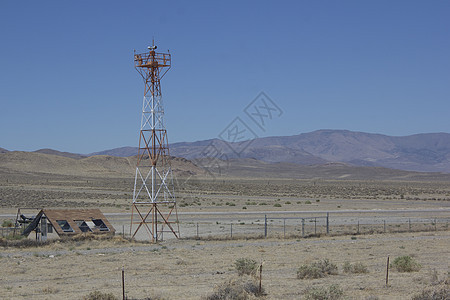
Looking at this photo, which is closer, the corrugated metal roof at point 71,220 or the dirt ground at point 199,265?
the dirt ground at point 199,265

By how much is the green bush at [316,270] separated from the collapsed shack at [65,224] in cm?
1430

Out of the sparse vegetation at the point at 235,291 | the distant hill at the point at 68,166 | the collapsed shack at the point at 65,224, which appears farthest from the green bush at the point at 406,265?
the distant hill at the point at 68,166

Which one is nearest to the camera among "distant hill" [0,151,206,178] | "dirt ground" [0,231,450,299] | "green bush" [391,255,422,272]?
"dirt ground" [0,231,450,299]

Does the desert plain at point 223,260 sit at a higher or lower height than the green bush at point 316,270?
lower

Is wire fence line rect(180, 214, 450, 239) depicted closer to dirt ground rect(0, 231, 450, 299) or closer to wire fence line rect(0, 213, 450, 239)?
wire fence line rect(0, 213, 450, 239)

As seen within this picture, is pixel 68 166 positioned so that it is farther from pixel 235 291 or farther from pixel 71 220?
pixel 235 291

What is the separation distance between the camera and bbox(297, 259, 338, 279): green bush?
757 inches

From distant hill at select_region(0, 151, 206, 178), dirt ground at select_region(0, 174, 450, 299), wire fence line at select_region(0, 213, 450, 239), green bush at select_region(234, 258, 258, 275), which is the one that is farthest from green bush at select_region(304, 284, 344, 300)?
distant hill at select_region(0, 151, 206, 178)

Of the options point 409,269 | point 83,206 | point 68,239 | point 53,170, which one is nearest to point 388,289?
point 409,269

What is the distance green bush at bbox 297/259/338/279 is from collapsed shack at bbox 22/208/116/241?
1430 cm

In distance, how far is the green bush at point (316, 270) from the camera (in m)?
19.2

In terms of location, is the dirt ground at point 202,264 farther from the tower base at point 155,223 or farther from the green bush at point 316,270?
the tower base at point 155,223

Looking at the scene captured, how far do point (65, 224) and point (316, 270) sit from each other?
15.8m

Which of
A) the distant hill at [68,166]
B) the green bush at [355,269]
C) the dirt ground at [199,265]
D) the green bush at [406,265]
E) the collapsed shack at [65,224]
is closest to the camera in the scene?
the dirt ground at [199,265]
